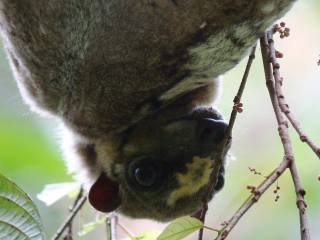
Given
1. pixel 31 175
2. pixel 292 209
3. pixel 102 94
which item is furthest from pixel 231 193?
pixel 102 94

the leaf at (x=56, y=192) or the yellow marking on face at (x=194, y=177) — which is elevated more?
the leaf at (x=56, y=192)

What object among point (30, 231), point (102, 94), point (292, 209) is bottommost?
point (30, 231)

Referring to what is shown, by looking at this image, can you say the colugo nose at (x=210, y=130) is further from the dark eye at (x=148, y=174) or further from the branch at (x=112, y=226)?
the branch at (x=112, y=226)

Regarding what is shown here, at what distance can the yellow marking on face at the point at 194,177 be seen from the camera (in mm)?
3402

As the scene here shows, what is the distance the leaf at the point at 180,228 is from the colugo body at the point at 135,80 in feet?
2.19

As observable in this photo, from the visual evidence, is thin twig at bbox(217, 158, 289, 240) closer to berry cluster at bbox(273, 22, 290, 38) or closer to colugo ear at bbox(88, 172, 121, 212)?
berry cluster at bbox(273, 22, 290, 38)

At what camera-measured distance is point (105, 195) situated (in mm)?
3504

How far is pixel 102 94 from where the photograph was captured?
10.4 ft

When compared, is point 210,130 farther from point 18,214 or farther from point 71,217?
point 18,214

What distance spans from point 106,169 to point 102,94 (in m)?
0.62

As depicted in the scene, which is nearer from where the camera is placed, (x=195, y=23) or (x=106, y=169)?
(x=195, y=23)

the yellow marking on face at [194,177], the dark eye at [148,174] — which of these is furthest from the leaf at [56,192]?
the yellow marking on face at [194,177]

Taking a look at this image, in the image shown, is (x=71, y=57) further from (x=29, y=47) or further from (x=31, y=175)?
(x=31, y=175)

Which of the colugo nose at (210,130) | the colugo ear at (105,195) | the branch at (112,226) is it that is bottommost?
the branch at (112,226)
